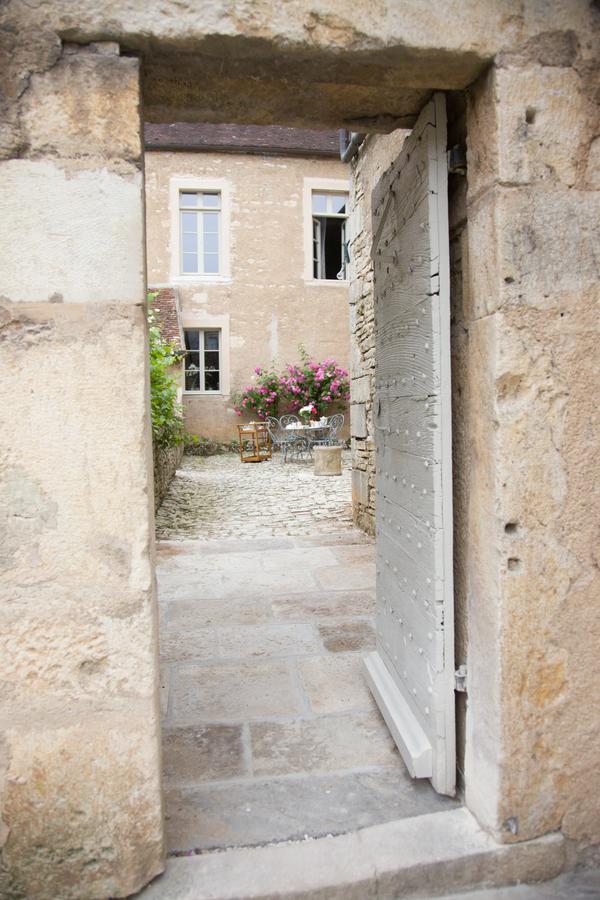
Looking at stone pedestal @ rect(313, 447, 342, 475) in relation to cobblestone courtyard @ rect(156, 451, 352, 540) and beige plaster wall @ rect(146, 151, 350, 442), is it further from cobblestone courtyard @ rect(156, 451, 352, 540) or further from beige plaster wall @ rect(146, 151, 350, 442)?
beige plaster wall @ rect(146, 151, 350, 442)

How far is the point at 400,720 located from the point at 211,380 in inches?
508

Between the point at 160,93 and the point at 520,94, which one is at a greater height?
the point at 160,93

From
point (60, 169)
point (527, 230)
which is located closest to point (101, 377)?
point (60, 169)

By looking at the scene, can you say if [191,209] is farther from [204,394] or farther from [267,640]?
[267,640]

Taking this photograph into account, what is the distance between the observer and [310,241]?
1450 centimetres

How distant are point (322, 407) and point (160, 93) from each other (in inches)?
491

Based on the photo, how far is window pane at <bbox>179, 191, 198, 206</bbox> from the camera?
555 inches

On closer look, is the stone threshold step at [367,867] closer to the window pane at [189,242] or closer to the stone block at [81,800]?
the stone block at [81,800]

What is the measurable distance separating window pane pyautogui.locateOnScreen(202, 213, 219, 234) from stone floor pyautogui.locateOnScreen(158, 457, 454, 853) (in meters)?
11.0

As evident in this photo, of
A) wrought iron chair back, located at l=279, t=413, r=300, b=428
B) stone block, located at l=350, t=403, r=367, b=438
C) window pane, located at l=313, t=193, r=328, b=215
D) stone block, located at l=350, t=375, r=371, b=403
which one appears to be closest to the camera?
stone block, located at l=350, t=375, r=371, b=403

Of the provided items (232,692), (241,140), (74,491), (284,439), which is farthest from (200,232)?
(74,491)

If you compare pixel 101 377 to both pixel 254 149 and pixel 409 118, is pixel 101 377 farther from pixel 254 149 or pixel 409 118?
pixel 254 149

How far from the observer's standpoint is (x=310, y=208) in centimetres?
1438

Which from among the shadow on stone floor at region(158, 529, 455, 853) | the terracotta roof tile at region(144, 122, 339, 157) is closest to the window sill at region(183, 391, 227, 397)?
the terracotta roof tile at region(144, 122, 339, 157)
